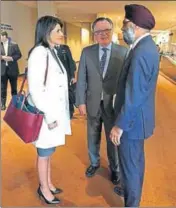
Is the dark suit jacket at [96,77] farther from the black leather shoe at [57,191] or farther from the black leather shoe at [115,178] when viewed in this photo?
the black leather shoe at [57,191]

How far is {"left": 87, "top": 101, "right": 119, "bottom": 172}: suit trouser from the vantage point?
1900 millimetres

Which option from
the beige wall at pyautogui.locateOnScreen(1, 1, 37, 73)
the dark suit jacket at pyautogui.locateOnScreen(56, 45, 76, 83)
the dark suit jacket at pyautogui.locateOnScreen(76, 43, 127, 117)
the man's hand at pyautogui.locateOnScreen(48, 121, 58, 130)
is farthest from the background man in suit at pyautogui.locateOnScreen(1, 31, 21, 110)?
the beige wall at pyautogui.locateOnScreen(1, 1, 37, 73)

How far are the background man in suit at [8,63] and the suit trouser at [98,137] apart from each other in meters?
2.40

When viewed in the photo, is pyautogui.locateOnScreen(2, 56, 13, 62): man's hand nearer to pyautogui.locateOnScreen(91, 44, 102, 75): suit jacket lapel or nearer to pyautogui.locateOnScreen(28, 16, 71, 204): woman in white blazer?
pyautogui.locateOnScreen(91, 44, 102, 75): suit jacket lapel

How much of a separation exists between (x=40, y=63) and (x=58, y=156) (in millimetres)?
1266

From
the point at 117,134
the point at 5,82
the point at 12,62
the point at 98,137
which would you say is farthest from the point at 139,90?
the point at 5,82

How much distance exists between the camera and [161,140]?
99.3 inches

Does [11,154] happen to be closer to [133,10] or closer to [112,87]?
[112,87]

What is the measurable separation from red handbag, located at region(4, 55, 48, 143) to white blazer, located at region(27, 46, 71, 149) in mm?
35

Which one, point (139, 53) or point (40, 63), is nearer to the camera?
point (139, 53)

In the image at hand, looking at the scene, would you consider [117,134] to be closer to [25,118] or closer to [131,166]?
[131,166]

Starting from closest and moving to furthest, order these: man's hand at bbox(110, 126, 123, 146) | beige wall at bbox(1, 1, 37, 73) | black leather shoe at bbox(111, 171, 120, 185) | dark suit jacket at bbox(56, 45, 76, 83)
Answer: man's hand at bbox(110, 126, 123, 146) < black leather shoe at bbox(111, 171, 120, 185) < dark suit jacket at bbox(56, 45, 76, 83) < beige wall at bbox(1, 1, 37, 73)

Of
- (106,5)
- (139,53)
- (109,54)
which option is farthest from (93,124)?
(106,5)

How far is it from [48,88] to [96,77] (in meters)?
0.46
